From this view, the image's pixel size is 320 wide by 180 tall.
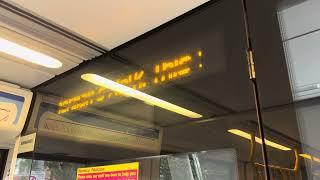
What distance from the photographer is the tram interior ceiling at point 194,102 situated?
1446 mm

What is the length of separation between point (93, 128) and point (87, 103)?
25 centimetres

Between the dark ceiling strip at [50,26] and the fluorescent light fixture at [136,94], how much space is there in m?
0.24

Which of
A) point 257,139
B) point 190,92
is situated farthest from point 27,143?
point 257,139

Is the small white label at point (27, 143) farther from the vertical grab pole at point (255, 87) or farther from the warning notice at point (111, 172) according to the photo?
the vertical grab pole at point (255, 87)

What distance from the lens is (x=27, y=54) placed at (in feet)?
7.54

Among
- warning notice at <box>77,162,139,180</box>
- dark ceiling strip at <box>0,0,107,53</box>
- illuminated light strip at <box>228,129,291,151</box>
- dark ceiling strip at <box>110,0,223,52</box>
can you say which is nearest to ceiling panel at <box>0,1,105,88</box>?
dark ceiling strip at <box>0,0,107,53</box>

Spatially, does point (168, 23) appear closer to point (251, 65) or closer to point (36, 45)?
point (251, 65)

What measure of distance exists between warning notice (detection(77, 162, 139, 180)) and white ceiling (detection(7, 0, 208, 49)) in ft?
3.01

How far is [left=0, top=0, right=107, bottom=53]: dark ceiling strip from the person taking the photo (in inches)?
72.8

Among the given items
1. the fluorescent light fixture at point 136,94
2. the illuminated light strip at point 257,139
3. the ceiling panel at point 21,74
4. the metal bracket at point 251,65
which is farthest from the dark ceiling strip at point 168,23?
the ceiling panel at point 21,74

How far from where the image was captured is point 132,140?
228 cm

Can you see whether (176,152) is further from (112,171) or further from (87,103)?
(87,103)

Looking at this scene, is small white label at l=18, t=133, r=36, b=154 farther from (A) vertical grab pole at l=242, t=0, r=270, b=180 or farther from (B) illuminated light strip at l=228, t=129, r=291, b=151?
(A) vertical grab pole at l=242, t=0, r=270, b=180

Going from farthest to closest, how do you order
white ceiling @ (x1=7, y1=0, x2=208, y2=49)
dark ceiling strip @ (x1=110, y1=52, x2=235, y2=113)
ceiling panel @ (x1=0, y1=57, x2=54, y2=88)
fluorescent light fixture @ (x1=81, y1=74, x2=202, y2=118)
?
ceiling panel @ (x1=0, y1=57, x2=54, y2=88) < fluorescent light fixture @ (x1=81, y1=74, x2=202, y2=118) < white ceiling @ (x1=7, y1=0, x2=208, y2=49) < dark ceiling strip @ (x1=110, y1=52, x2=235, y2=113)
